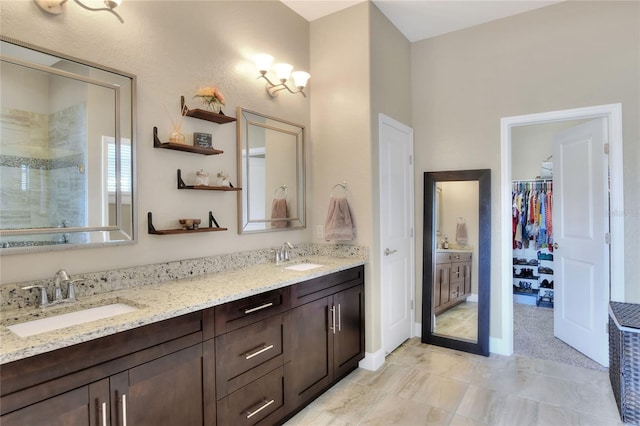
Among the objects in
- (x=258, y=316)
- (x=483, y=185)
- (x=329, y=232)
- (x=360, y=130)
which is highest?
(x=360, y=130)

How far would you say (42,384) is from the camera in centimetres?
118

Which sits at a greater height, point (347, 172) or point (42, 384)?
point (347, 172)

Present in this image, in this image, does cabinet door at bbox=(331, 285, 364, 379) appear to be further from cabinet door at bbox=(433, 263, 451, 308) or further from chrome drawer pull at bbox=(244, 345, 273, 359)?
cabinet door at bbox=(433, 263, 451, 308)

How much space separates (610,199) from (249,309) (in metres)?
2.93

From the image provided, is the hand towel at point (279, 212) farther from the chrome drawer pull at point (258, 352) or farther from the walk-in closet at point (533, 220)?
the walk-in closet at point (533, 220)

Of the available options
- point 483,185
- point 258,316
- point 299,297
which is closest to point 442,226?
point 483,185

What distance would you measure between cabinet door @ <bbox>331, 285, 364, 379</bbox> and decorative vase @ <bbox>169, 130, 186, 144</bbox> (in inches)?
58.4

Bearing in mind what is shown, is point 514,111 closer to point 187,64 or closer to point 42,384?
point 187,64

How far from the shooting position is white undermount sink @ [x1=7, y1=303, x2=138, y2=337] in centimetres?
141

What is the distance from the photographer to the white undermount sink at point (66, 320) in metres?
1.41

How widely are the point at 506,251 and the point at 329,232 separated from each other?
164 cm

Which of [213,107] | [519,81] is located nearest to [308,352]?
[213,107]

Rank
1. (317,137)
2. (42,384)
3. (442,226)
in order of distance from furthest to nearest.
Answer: (442,226), (317,137), (42,384)

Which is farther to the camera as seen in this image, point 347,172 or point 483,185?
point 483,185
